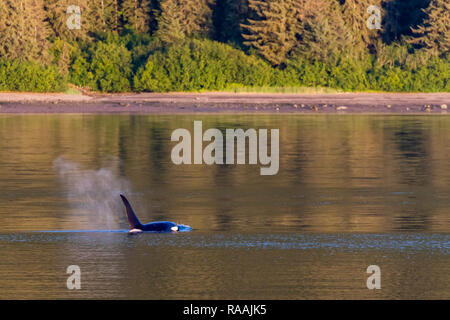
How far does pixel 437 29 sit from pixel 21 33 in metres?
33.1

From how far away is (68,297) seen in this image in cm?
1669

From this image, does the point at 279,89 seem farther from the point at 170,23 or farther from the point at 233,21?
the point at 233,21

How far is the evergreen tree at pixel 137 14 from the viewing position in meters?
91.2

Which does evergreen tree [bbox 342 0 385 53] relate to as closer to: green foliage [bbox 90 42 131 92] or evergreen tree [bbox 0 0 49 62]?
green foliage [bbox 90 42 131 92]

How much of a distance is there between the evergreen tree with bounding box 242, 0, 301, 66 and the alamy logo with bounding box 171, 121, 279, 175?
1183 inches

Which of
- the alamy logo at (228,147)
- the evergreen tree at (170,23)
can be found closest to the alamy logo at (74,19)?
the evergreen tree at (170,23)

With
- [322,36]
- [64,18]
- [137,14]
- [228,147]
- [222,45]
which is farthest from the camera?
[137,14]

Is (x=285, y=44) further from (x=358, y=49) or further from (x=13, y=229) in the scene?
(x=13, y=229)

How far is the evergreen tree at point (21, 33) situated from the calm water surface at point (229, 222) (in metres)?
35.9

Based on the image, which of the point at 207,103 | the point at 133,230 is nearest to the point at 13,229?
the point at 133,230

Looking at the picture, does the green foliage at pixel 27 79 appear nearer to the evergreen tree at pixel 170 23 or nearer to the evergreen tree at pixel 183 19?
the evergreen tree at pixel 170 23

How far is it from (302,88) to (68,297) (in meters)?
64.4

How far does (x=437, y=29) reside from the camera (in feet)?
279

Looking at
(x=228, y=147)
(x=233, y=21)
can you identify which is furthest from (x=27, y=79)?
(x=228, y=147)
